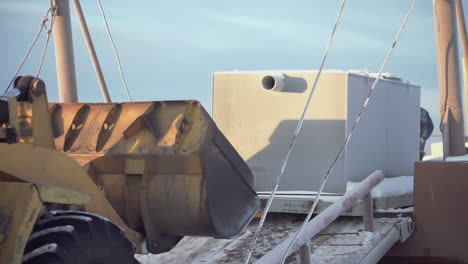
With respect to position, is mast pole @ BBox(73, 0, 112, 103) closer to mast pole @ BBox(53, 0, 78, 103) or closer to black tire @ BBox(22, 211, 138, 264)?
mast pole @ BBox(53, 0, 78, 103)

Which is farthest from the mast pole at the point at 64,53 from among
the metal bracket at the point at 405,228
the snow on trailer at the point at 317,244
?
the metal bracket at the point at 405,228

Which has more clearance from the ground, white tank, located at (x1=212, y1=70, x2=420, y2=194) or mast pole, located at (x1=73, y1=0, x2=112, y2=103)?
mast pole, located at (x1=73, y1=0, x2=112, y2=103)

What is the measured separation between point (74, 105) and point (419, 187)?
4148mm

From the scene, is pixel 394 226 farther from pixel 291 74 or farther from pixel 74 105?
pixel 74 105

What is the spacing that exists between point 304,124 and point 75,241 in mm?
5190

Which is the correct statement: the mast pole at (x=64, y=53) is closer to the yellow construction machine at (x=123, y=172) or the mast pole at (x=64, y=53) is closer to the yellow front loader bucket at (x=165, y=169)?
the yellow construction machine at (x=123, y=172)

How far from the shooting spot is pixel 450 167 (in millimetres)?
7719

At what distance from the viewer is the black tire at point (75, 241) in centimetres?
371

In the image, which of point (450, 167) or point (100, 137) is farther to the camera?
point (450, 167)

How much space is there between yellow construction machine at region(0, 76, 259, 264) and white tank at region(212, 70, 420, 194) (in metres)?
2.85

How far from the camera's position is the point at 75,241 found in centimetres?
383

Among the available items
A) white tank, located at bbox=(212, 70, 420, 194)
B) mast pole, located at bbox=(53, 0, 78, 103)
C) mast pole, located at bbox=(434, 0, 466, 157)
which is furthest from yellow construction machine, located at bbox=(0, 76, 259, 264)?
mast pole, located at bbox=(53, 0, 78, 103)

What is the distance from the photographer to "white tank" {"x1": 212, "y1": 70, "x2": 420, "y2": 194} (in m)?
8.46

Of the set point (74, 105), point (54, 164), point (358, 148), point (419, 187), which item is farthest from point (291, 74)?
point (54, 164)
